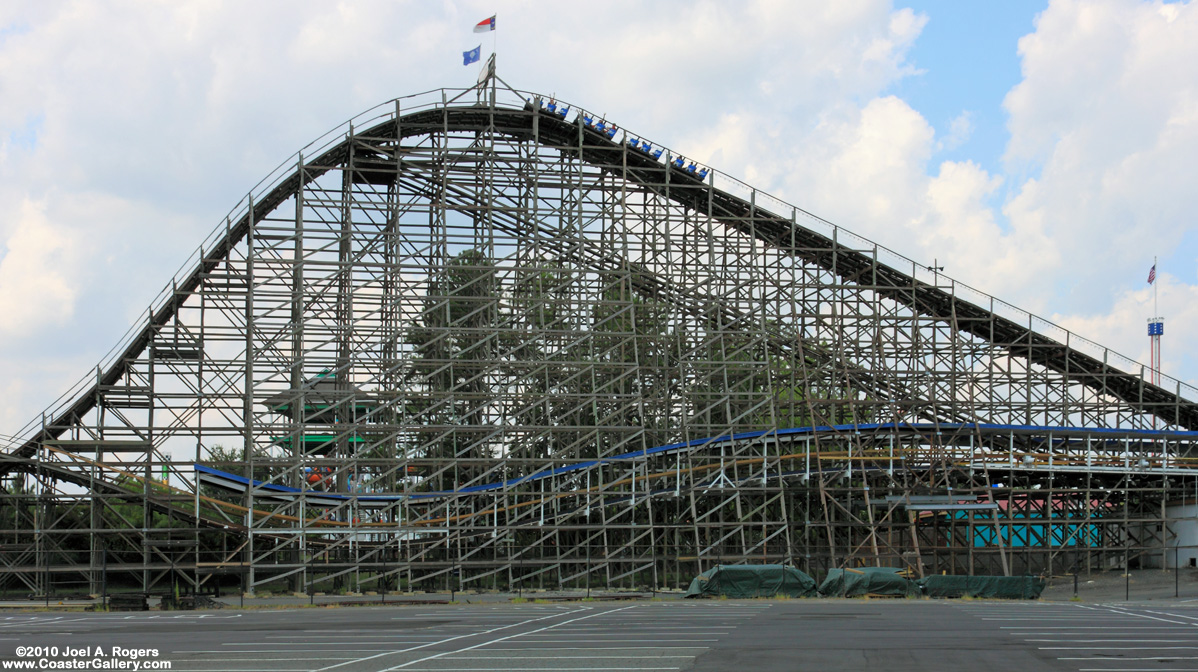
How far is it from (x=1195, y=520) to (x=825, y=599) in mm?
16800

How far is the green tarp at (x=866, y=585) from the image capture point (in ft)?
119

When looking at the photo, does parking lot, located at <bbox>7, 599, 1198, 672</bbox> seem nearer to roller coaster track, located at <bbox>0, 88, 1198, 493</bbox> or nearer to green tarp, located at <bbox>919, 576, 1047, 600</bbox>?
green tarp, located at <bbox>919, 576, 1047, 600</bbox>

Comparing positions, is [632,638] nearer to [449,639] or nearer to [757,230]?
[449,639]

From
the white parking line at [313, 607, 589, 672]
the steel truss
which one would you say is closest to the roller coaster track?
the steel truss

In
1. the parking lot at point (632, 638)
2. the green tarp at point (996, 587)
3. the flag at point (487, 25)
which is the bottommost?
the green tarp at point (996, 587)

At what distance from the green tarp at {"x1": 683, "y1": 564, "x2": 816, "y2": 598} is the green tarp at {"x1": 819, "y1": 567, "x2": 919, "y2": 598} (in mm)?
645

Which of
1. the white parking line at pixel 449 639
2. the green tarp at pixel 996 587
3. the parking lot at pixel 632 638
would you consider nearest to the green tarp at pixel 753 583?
the parking lot at pixel 632 638

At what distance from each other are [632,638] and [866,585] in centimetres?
1550

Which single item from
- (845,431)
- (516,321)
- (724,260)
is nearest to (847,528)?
(845,431)

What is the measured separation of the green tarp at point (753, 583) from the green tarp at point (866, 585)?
65cm

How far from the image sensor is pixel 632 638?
23172mm

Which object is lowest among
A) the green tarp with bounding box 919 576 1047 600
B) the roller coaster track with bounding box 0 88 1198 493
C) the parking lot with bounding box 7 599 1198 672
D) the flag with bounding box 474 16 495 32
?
the green tarp with bounding box 919 576 1047 600

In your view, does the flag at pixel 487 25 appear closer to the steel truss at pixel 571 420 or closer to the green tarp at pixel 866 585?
the steel truss at pixel 571 420

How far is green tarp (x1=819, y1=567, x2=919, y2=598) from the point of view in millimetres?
36406
